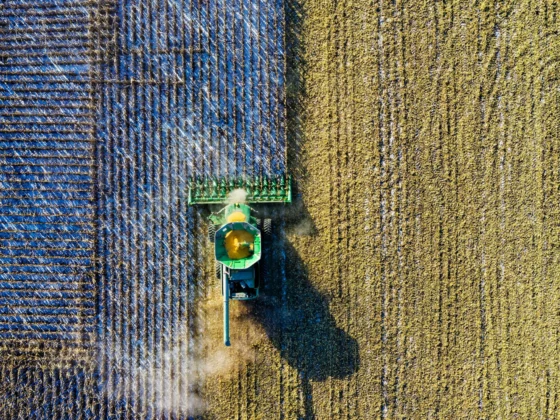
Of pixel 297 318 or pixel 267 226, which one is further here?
pixel 297 318

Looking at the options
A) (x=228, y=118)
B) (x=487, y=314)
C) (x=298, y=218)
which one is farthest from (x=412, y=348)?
(x=228, y=118)

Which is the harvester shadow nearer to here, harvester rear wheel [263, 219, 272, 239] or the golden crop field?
the golden crop field

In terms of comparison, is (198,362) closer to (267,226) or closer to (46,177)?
(267,226)

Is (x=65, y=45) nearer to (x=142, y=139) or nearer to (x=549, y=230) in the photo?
(x=142, y=139)

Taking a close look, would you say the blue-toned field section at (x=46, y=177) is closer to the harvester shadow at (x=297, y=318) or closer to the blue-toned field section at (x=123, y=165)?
the blue-toned field section at (x=123, y=165)

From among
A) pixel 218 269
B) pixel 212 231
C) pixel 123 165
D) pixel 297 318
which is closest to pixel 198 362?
pixel 218 269

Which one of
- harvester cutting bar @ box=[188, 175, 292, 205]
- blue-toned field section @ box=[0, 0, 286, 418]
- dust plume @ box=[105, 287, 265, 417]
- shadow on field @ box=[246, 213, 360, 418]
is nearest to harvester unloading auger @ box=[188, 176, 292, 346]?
harvester cutting bar @ box=[188, 175, 292, 205]

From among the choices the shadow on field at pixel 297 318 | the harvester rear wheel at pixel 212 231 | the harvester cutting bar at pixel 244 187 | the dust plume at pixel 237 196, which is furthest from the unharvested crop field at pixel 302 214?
the dust plume at pixel 237 196

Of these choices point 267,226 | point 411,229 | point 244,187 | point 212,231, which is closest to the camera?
point 267,226
